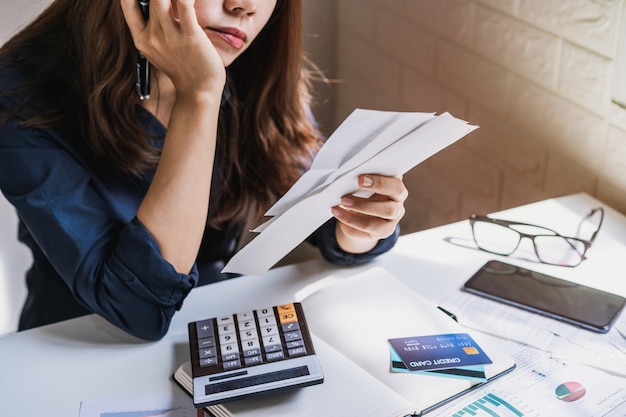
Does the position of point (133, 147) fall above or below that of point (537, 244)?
above

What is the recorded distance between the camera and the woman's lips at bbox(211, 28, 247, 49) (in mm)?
1067

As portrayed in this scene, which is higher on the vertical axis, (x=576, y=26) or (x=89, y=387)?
(x=576, y=26)

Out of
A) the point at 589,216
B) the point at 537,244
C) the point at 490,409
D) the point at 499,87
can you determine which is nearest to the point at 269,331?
the point at 490,409

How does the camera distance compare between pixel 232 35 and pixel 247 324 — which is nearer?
pixel 247 324

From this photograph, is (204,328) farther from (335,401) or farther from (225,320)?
(335,401)

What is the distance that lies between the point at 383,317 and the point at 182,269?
26cm

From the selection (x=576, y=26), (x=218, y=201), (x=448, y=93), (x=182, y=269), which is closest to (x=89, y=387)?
(x=182, y=269)

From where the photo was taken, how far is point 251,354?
87 cm

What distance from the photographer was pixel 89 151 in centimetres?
111

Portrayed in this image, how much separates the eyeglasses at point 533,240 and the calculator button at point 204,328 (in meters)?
0.45

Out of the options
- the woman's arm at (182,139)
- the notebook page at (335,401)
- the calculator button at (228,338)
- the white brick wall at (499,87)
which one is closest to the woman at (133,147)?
the woman's arm at (182,139)

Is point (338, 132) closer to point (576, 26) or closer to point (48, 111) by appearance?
point (48, 111)

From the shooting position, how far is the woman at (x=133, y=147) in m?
0.97

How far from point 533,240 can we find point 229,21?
1.76ft
